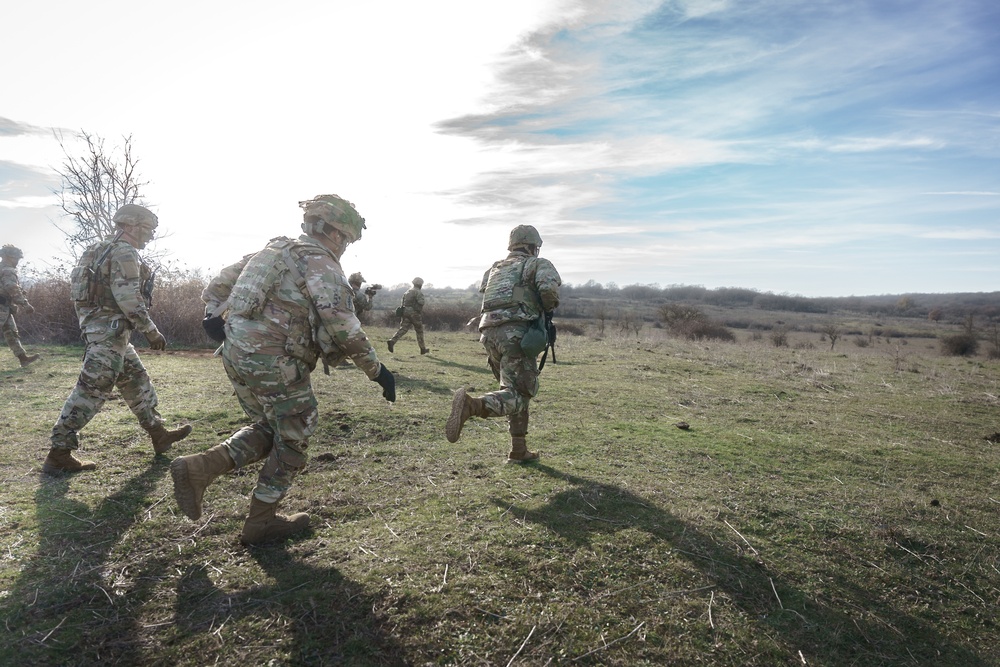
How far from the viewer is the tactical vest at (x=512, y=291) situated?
5.03m

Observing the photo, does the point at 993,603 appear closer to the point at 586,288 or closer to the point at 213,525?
the point at 213,525

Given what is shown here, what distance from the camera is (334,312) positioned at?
335 cm

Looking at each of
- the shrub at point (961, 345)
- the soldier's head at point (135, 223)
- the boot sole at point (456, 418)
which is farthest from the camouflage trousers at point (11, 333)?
the shrub at point (961, 345)

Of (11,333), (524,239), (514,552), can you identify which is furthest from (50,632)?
(11,333)

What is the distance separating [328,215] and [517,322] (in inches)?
80.3

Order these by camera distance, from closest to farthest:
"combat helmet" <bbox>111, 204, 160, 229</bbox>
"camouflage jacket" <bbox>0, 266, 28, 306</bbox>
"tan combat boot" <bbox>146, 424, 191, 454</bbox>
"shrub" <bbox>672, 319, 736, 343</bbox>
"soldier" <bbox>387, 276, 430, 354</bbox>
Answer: "combat helmet" <bbox>111, 204, 160, 229</bbox> < "tan combat boot" <bbox>146, 424, 191, 454</bbox> < "camouflage jacket" <bbox>0, 266, 28, 306</bbox> < "soldier" <bbox>387, 276, 430, 354</bbox> < "shrub" <bbox>672, 319, 736, 343</bbox>

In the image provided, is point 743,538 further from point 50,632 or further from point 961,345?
point 961,345

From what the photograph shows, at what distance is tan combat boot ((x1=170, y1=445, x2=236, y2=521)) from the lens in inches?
125

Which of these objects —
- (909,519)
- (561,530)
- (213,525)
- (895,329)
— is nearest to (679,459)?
(909,519)

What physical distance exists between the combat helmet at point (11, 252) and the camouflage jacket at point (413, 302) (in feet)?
25.9

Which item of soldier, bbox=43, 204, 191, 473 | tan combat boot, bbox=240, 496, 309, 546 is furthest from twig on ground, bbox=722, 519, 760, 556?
soldier, bbox=43, 204, 191, 473

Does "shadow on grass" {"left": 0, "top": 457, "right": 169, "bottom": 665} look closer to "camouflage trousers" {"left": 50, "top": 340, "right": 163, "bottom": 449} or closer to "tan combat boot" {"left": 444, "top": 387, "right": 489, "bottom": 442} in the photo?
"camouflage trousers" {"left": 50, "top": 340, "right": 163, "bottom": 449}

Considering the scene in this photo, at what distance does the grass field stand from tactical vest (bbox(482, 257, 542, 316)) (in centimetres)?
151

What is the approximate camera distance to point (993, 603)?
3.17m
